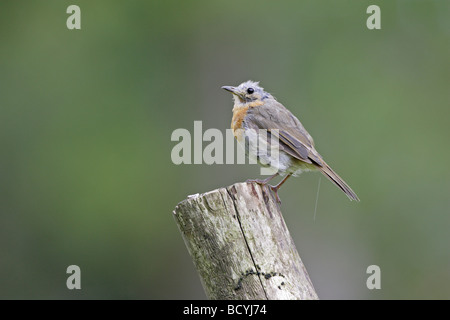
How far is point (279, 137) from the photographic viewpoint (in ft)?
19.6

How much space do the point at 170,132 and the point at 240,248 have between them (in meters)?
8.69

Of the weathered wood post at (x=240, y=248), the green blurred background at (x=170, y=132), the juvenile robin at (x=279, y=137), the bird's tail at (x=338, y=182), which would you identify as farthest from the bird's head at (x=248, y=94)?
the green blurred background at (x=170, y=132)

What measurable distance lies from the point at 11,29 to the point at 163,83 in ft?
11.4

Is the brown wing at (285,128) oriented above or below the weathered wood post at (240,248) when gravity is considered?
above

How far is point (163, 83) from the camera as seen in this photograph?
12.6m

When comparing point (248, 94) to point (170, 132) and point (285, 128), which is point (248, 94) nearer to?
point (285, 128)

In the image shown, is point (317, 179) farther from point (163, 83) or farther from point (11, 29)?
point (11, 29)

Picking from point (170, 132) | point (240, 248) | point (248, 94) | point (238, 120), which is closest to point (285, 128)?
point (238, 120)

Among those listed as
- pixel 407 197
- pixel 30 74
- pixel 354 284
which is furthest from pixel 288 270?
pixel 30 74

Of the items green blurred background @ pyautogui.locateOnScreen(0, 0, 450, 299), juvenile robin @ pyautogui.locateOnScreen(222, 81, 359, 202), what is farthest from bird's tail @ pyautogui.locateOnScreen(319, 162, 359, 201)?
green blurred background @ pyautogui.locateOnScreen(0, 0, 450, 299)

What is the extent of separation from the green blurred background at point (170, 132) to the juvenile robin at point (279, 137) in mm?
4830

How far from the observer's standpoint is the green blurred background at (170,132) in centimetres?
1180

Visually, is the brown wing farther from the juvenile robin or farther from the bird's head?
the bird's head

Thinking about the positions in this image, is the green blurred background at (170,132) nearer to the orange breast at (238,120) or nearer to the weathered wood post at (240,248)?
the orange breast at (238,120)
